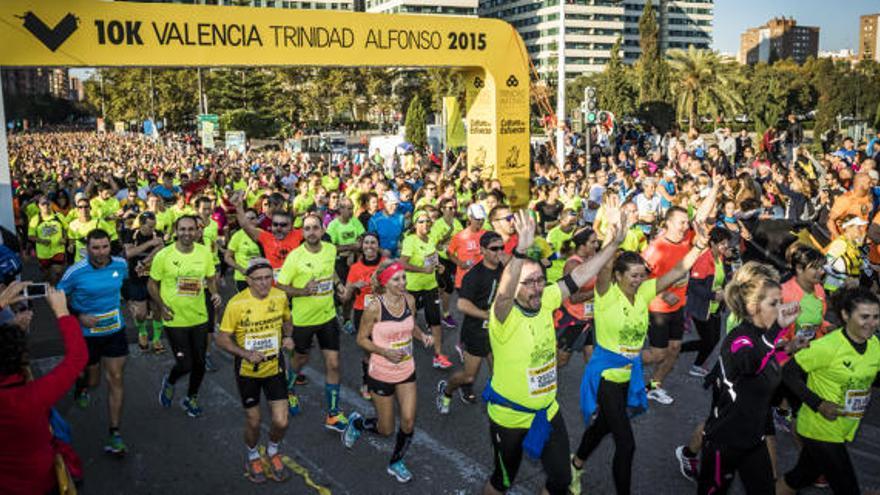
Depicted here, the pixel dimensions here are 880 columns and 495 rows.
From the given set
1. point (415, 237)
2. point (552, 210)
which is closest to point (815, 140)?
point (552, 210)

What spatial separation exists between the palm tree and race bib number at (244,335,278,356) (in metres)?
42.6

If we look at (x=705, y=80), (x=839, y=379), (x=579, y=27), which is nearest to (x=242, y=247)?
(x=839, y=379)

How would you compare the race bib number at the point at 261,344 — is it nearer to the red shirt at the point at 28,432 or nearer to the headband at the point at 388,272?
the headband at the point at 388,272

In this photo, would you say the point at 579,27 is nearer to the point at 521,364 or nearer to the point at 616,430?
the point at 616,430

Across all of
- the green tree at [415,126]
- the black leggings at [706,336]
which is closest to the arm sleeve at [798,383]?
the black leggings at [706,336]

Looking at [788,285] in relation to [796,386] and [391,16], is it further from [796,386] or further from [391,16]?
[391,16]

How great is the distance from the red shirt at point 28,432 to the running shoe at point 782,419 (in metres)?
5.70

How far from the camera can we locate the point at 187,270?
6.91m

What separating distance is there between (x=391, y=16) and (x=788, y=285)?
1045 cm

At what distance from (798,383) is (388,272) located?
113 inches

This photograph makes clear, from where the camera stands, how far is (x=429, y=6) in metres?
114

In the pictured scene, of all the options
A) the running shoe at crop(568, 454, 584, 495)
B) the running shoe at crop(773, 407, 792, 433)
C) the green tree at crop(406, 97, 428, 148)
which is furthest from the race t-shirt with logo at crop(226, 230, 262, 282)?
the green tree at crop(406, 97, 428, 148)

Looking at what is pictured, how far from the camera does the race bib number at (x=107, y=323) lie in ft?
20.3

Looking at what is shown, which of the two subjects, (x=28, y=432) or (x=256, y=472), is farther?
(x=256, y=472)
